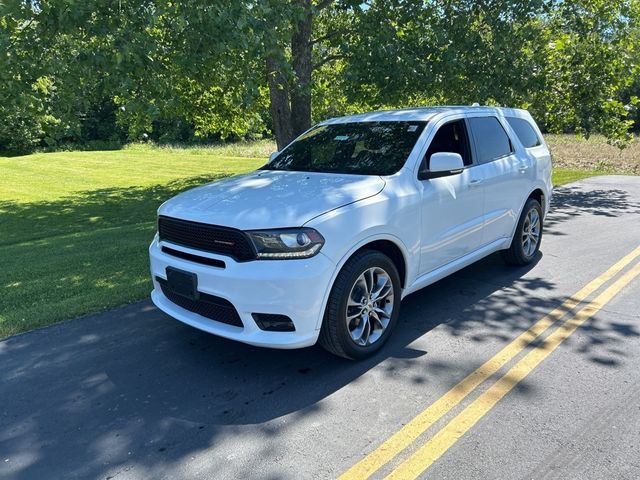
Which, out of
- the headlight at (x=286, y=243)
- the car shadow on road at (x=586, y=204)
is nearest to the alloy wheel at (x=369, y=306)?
the headlight at (x=286, y=243)

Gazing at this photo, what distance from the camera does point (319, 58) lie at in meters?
12.4

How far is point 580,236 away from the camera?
25.7 feet

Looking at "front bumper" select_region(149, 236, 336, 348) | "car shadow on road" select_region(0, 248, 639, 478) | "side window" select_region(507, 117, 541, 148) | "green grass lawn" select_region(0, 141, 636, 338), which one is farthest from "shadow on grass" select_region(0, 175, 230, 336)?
"side window" select_region(507, 117, 541, 148)

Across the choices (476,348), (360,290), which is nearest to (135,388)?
(360,290)

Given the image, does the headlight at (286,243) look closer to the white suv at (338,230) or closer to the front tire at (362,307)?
the white suv at (338,230)

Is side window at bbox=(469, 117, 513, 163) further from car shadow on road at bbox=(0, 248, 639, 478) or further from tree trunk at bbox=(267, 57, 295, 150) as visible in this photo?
tree trunk at bbox=(267, 57, 295, 150)

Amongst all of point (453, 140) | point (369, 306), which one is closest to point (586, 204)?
point (453, 140)

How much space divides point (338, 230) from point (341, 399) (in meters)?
1.15

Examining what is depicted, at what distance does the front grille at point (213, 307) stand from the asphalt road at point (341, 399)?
418 mm

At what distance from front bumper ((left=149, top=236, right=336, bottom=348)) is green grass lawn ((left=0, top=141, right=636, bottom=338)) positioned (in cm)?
225

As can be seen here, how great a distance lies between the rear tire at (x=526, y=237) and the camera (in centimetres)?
602

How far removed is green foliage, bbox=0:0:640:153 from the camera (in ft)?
19.9

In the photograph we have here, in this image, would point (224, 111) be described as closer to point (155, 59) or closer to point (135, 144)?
point (155, 59)

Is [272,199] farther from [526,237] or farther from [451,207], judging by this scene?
[526,237]
